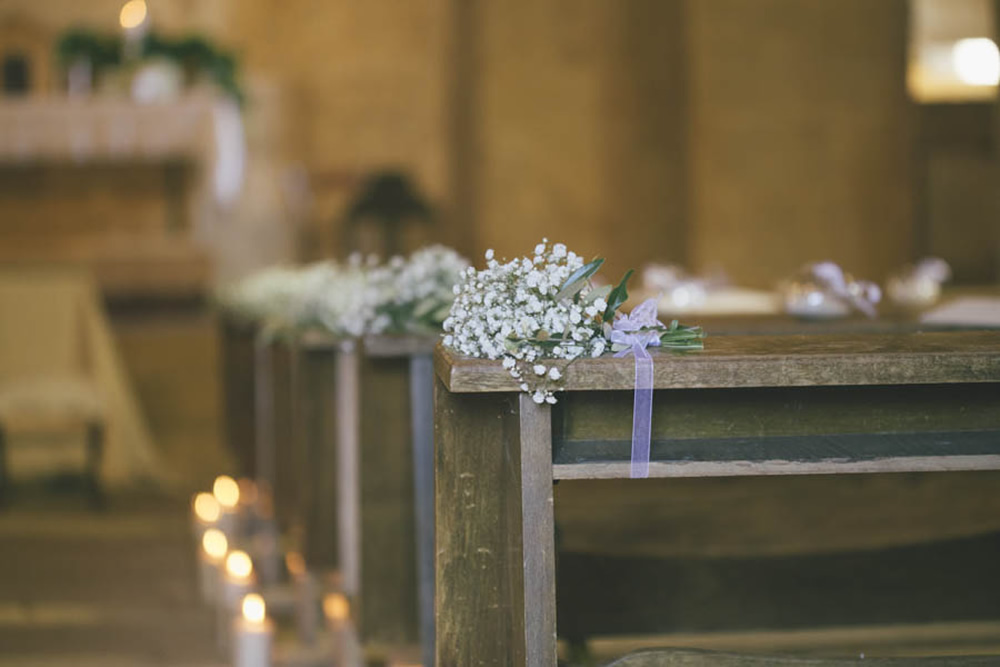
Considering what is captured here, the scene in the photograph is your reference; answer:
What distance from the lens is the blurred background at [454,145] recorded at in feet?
23.7

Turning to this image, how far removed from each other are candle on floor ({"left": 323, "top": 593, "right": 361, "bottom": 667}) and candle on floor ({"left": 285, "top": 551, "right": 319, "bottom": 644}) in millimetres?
251

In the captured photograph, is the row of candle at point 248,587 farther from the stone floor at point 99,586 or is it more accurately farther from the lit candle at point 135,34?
the lit candle at point 135,34

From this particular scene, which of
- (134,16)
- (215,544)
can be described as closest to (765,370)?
(215,544)

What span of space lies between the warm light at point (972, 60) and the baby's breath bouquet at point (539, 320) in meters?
8.29

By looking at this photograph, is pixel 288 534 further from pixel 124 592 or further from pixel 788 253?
pixel 788 253

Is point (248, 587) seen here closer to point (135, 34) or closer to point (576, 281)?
point (576, 281)

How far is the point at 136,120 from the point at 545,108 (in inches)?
128

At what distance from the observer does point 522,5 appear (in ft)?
30.7

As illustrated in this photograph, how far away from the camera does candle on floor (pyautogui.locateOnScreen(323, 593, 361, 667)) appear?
9.24ft

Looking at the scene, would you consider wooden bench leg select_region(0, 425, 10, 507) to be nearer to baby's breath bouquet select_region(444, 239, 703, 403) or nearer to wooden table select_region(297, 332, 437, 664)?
wooden table select_region(297, 332, 437, 664)

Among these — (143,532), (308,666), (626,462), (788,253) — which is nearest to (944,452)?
(626,462)

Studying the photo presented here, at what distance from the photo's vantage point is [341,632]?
292 cm

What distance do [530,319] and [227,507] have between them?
8.90 ft

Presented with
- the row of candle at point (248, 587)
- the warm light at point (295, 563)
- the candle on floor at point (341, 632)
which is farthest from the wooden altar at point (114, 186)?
the candle on floor at point (341, 632)
